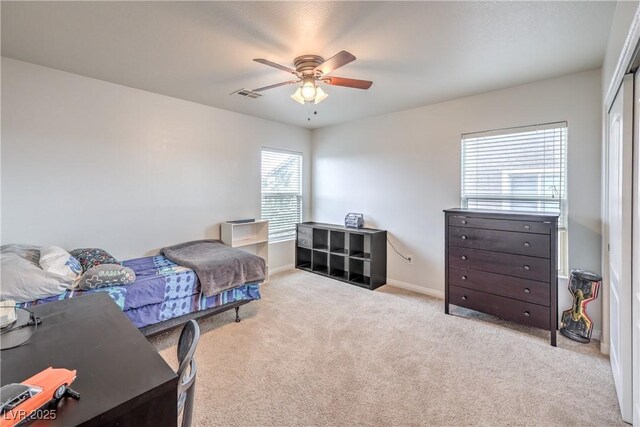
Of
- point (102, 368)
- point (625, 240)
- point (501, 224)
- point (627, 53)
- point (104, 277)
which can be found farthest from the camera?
A: point (501, 224)

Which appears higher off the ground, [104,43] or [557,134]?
[104,43]

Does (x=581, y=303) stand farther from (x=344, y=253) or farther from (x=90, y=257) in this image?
(x=90, y=257)

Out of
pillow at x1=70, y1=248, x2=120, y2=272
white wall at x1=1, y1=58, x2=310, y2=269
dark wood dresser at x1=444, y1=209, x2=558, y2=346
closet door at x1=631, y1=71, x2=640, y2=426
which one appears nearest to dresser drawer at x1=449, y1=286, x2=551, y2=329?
dark wood dresser at x1=444, y1=209, x2=558, y2=346

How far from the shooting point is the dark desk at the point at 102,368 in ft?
→ 2.69

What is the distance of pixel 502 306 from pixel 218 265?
287cm

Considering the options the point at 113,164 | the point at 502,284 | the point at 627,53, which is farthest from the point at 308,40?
the point at 502,284

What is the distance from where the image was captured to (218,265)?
2.98 meters

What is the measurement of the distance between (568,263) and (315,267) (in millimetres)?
3353

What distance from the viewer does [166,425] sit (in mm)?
926

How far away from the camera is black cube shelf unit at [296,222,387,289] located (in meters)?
4.26

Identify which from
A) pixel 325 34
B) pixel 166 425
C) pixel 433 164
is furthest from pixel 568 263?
pixel 166 425

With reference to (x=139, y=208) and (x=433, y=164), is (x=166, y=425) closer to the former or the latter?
(x=139, y=208)

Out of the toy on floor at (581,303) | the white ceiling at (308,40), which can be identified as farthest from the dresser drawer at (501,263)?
the white ceiling at (308,40)

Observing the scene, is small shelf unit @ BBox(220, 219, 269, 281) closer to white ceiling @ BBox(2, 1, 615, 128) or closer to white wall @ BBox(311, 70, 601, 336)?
white wall @ BBox(311, 70, 601, 336)
